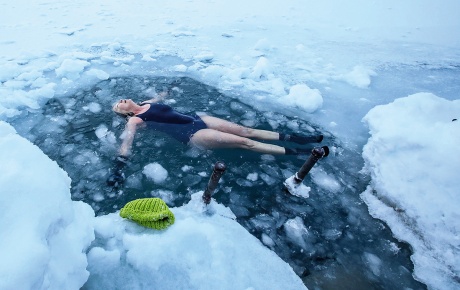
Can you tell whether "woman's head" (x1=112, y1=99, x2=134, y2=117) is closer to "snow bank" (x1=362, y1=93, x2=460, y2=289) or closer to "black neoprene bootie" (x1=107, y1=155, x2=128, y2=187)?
"black neoprene bootie" (x1=107, y1=155, x2=128, y2=187)

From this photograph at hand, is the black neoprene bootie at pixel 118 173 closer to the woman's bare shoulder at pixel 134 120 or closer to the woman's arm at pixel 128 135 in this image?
the woman's arm at pixel 128 135

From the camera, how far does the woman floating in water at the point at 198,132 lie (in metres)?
3.49

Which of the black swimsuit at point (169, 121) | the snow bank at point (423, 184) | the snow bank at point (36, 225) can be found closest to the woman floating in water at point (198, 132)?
the black swimsuit at point (169, 121)

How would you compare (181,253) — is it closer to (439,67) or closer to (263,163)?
(263,163)

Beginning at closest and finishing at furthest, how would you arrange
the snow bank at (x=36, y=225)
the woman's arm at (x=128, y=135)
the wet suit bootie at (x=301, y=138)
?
the snow bank at (x=36, y=225) → the woman's arm at (x=128, y=135) → the wet suit bootie at (x=301, y=138)

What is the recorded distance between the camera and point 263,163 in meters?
3.47

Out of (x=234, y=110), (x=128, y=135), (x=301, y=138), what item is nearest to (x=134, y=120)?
(x=128, y=135)

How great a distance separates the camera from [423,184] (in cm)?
283

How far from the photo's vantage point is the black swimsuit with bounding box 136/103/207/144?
12.0ft

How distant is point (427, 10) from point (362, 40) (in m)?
4.74

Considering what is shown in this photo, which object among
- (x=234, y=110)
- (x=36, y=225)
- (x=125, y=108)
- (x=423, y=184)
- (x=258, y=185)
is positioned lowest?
(x=258, y=185)

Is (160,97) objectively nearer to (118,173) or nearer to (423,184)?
(118,173)

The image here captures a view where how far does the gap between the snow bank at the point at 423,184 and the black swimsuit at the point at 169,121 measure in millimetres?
2200

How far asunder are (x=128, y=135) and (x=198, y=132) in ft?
2.85
